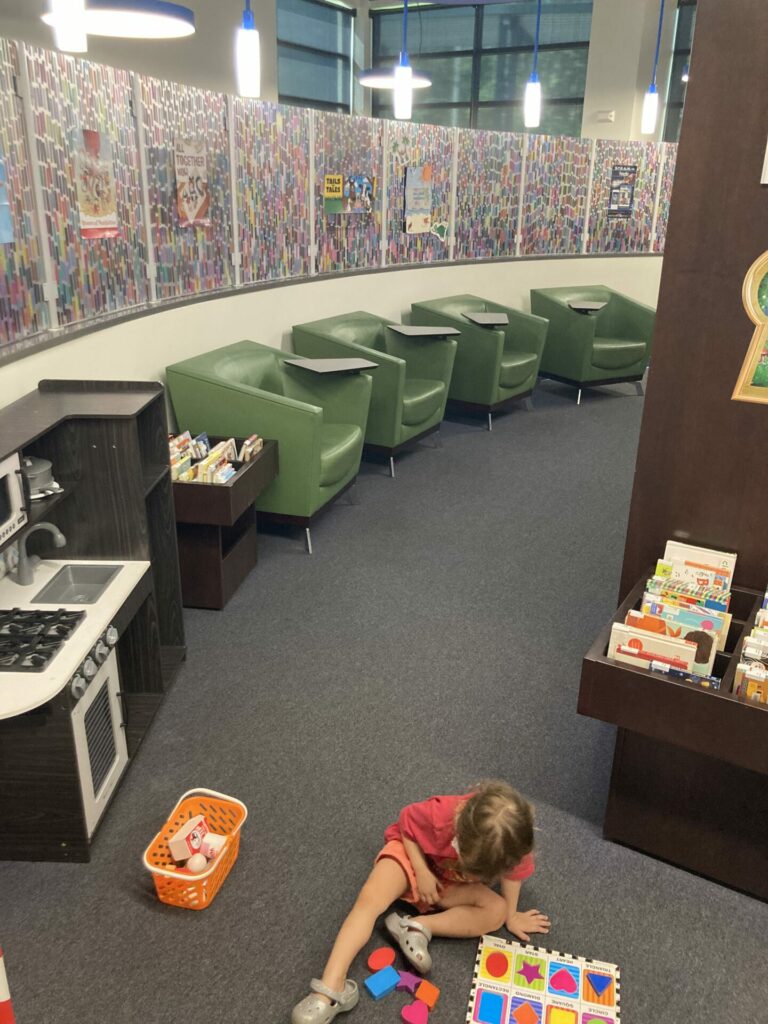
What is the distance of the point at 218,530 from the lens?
3338 millimetres

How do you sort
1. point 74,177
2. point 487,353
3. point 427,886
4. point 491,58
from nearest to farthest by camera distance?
1. point 427,886
2. point 74,177
3. point 487,353
4. point 491,58

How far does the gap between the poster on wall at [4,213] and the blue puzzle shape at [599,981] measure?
261 centimetres

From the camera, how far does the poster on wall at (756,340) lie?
198cm

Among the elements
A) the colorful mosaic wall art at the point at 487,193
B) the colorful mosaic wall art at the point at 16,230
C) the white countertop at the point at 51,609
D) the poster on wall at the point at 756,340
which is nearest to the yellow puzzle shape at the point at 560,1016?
the white countertop at the point at 51,609

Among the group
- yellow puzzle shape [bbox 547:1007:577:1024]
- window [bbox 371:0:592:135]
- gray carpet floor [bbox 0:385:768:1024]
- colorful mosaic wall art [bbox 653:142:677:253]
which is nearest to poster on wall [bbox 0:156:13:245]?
gray carpet floor [bbox 0:385:768:1024]

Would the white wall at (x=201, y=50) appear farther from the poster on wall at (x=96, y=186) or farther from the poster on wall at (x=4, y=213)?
the poster on wall at (x=4, y=213)

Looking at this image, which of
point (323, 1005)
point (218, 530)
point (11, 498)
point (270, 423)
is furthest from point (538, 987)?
point (270, 423)

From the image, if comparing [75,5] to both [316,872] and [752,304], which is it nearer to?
[752,304]

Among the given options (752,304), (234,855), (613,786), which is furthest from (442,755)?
(752,304)

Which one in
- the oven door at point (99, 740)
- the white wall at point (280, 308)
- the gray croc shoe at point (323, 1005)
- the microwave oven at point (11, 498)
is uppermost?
the white wall at point (280, 308)

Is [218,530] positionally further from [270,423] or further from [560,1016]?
[560,1016]

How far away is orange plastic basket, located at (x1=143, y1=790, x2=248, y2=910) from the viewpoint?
6.51ft

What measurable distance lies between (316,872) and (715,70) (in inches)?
87.6

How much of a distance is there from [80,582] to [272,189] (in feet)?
9.47
